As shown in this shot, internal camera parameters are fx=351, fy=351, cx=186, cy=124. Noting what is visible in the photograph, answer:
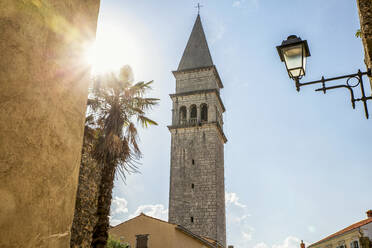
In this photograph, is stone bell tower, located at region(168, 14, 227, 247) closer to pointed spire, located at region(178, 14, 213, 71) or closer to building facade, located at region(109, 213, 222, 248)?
pointed spire, located at region(178, 14, 213, 71)

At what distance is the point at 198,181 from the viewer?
32344mm

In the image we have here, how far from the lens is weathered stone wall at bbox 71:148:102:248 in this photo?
10761 millimetres

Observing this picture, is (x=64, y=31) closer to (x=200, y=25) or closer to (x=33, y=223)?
(x=33, y=223)

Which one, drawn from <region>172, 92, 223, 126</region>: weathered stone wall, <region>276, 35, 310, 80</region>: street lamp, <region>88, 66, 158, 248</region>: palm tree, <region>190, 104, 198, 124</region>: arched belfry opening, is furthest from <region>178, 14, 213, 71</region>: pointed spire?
<region>276, 35, 310, 80</region>: street lamp

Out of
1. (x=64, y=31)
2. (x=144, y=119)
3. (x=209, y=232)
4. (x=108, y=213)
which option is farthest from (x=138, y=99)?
(x=209, y=232)

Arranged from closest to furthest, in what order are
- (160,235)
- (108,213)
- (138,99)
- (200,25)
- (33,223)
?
(33,223) → (108,213) → (138,99) → (160,235) → (200,25)

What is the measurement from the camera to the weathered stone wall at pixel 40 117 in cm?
132

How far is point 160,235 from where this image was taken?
65.0 ft

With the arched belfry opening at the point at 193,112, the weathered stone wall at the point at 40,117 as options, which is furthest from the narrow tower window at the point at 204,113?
the weathered stone wall at the point at 40,117

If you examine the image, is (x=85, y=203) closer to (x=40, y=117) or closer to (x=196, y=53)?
(x=40, y=117)

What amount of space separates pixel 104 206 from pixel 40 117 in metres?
8.66

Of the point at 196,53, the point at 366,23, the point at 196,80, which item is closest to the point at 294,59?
the point at 366,23

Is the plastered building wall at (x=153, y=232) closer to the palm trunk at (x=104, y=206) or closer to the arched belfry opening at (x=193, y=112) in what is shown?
the palm trunk at (x=104, y=206)

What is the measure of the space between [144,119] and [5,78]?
10.6 meters
